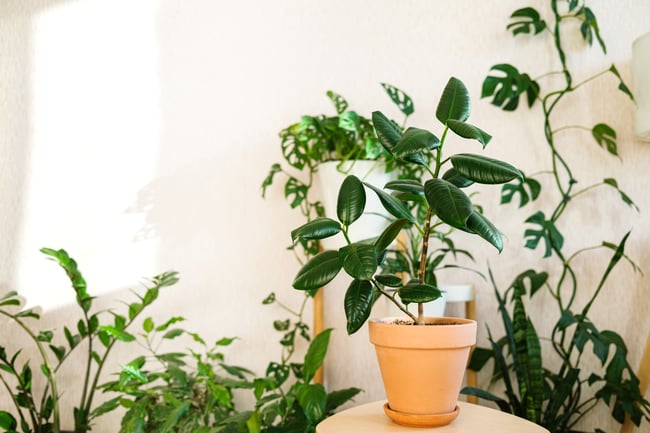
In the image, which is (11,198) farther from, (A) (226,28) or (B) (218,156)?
(A) (226,28)

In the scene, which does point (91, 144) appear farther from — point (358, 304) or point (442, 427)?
point (442, 427)

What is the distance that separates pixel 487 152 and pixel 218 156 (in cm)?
98

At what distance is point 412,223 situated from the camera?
1069 mm

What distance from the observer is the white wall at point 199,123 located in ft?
6.35

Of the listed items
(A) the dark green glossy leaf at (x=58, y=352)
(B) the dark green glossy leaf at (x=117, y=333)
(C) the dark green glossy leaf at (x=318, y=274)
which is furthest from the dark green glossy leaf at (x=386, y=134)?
(A) the dark green glossy leaf at (x=58, y=352)

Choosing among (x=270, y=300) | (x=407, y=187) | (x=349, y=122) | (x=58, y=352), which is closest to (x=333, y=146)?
(x=349, y=122)

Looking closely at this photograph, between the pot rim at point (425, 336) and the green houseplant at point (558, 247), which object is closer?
the pot rim at point (425, 336)

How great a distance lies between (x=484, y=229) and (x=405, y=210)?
0.16 m

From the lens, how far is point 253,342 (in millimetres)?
2018

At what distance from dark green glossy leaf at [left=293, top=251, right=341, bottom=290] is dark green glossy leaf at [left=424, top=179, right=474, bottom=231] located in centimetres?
21

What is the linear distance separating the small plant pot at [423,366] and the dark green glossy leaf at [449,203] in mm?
230

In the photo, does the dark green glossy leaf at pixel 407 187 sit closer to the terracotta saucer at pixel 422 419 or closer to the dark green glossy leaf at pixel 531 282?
the terracotta saucer at pixel 422 419

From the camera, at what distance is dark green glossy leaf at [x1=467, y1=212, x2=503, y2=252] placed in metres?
0.98

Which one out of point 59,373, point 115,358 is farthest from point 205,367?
point 59,373
